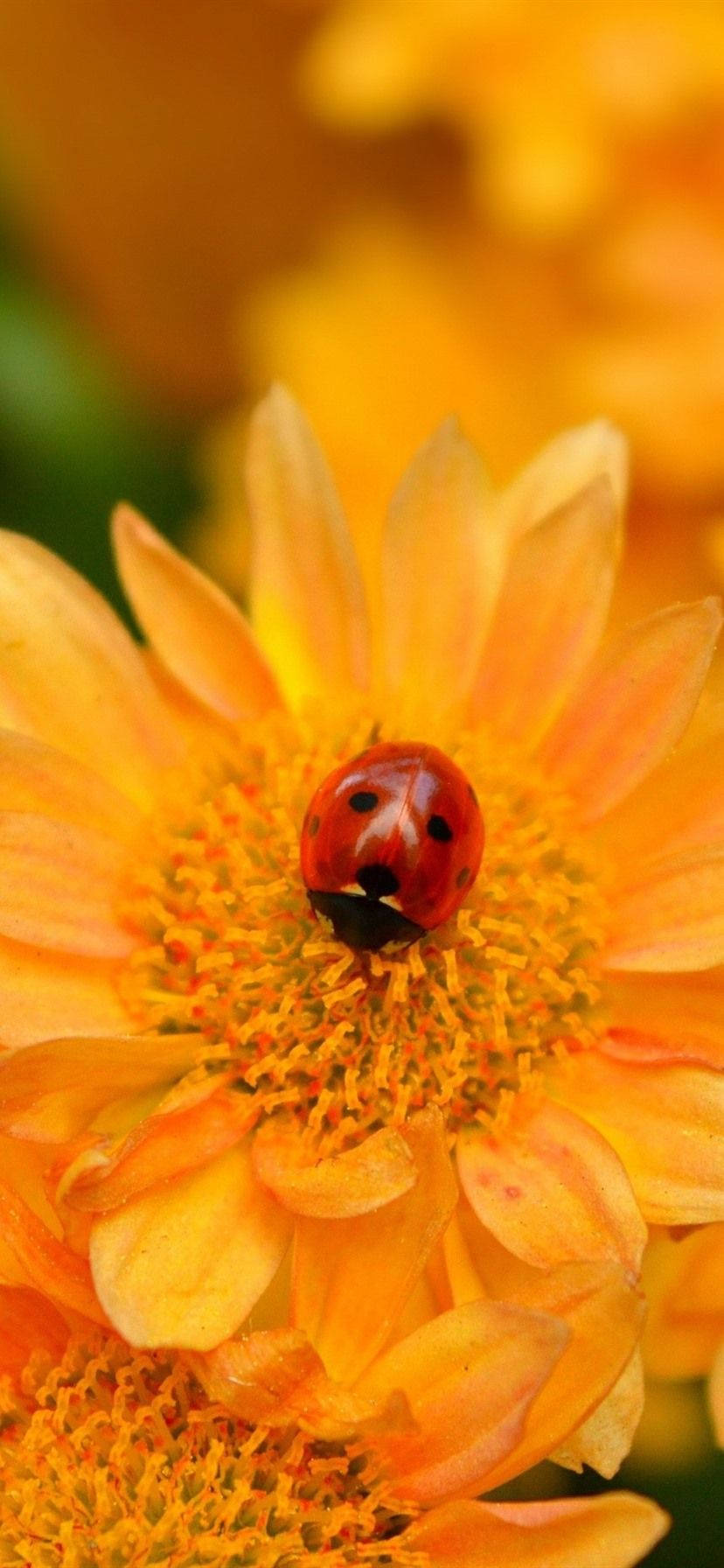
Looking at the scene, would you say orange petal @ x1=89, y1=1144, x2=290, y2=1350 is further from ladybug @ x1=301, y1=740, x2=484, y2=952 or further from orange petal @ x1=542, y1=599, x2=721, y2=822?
orange petal @ x1=542, y1=599, x2=721, y2=822

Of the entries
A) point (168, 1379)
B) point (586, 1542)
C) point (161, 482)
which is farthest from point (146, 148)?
point (586, 1542)

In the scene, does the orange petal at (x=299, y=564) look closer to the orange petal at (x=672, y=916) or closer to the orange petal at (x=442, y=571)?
the orange petal at (x=442, y=571)

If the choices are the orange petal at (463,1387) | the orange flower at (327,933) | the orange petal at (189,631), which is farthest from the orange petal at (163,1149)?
the orange petal at (189,631)

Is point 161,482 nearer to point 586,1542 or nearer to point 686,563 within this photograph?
point 686,563

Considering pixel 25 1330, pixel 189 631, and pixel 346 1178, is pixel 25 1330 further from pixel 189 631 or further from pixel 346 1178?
pixel 189 631

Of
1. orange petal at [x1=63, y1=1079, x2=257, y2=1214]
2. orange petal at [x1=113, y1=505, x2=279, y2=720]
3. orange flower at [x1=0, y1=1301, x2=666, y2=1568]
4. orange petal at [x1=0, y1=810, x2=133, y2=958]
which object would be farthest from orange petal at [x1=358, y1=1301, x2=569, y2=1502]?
orange petal at [x1=113, y1=505, x2=279, y2=720]
